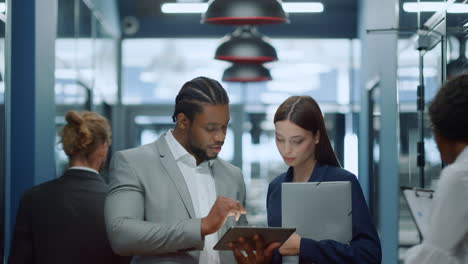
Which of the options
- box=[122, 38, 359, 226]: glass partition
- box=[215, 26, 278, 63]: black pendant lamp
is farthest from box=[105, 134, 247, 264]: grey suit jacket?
box=[122, 38, 359, 226]: glass partition

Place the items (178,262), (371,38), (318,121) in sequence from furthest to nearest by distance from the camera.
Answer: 1. (371,38)
2. (318,121)
3. (178,262)

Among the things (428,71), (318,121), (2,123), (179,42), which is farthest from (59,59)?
(179,42)

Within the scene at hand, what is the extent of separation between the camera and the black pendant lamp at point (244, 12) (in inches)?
190

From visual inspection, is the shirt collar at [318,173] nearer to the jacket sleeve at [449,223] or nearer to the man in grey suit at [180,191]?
the man in grey suit at [180,191]

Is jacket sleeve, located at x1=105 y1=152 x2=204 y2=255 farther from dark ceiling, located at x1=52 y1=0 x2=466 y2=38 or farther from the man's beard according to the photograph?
dark ceiling, located at x1=52 y1=0 x2=466 y2=38

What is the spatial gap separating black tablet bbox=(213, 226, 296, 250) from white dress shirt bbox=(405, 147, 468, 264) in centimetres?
55

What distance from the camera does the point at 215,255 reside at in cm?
274

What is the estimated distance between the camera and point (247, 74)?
7762 millimetres

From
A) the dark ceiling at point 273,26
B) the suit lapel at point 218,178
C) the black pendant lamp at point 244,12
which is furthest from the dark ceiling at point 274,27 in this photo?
the suit lapel at point 218,178

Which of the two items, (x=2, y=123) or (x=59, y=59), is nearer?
(x=2, y=123)

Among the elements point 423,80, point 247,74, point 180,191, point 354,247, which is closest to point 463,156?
point 354,247

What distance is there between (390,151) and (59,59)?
275cm

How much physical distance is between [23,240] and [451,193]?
186 cm

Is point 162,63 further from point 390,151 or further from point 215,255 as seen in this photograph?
point 215,255
